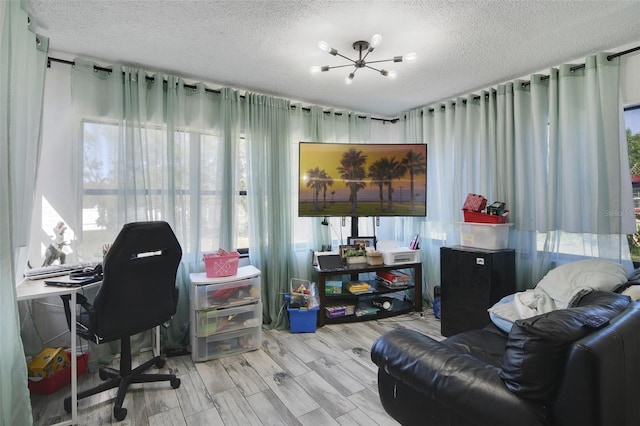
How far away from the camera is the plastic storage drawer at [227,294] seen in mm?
2408

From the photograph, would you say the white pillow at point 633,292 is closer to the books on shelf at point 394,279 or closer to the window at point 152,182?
the books on shelf at point 394,279

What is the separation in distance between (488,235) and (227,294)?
7.75 ft

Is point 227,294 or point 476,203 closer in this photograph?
point 227,294

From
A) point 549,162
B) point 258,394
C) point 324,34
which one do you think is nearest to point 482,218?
point 549,162

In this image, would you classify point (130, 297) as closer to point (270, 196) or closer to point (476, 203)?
point (270, 196)

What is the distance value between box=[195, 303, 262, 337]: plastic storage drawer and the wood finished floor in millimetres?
238

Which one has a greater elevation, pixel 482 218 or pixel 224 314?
pixel 482 218

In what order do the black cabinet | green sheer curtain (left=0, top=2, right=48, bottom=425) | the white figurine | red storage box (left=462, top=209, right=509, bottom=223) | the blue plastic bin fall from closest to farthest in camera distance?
1. green sheer curtain (left=0, top=2, right=48, bottom=425)
2. the white figurine
3. the black cabinet
4. red storage box (left=462, top=209, right=509, bottom=223)
5. the blue plastic bin

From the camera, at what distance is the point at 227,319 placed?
251 centimetres

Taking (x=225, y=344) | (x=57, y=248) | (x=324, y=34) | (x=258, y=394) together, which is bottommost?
(x=258, y=394)

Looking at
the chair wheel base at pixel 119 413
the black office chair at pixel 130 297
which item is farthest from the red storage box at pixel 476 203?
the chair wheel base at pixel 119 413

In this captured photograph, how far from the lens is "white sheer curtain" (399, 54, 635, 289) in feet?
7.32

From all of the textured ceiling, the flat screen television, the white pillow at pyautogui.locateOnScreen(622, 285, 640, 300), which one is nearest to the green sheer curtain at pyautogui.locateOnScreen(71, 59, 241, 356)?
the textured ceiling

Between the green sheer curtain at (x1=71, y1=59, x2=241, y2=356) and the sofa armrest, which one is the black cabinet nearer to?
the sofa armrest
